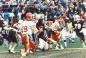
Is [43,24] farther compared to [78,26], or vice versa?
[78,26]

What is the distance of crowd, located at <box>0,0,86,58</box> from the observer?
13.7m

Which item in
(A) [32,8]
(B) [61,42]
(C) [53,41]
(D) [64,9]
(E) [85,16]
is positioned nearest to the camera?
(C) [53,41]

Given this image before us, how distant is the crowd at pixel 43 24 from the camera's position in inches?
540

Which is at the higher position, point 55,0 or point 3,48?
point 55,0

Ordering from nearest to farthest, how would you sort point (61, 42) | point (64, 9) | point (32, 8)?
point (61, 42) < point (32, 8) < point (64, 9)

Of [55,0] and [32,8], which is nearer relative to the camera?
[32,8]

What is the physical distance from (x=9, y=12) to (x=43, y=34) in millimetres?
7409

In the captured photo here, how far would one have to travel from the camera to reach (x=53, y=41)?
15609 millimetres

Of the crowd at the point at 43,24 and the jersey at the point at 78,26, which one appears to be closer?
the crowd at the point at 43,24

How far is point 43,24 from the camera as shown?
49.8ft

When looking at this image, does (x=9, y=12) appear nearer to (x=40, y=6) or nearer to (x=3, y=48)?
(x=40, y=6)

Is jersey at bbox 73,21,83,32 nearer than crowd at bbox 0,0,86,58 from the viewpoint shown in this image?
No

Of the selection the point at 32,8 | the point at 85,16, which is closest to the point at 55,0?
the point at 32,8

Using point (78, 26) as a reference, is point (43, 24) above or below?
above
